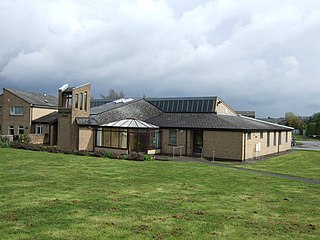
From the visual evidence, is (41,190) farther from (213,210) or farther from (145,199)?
(213,210)

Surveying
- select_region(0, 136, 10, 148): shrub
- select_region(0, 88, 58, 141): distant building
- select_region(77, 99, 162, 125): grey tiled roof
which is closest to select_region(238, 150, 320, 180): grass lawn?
select_region(77, 99, 162, 125): grey tiled roof

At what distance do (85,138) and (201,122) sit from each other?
1107 centimetres

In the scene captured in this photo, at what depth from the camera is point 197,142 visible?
31.8 metres

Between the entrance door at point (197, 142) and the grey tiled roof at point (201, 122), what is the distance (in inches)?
32.7

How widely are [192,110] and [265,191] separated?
2403 cm

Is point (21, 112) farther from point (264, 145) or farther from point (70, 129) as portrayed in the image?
point (264, 145)

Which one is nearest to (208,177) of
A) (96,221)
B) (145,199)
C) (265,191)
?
(265,191)

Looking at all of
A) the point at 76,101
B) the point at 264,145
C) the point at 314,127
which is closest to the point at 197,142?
the point at 264,145

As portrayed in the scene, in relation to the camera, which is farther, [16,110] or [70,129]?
[16,110]

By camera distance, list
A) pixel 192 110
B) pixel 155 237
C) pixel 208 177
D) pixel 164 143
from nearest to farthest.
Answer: pixel 155 237, pixel 208 177, pixel 164 143, pixel 192 110

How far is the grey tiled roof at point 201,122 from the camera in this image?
→ 29.8 m

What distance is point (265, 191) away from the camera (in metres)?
13.9

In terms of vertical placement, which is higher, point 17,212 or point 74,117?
point 74,117

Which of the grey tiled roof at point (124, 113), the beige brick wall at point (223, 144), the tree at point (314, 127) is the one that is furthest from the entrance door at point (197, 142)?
the tree at point (314, 127)
